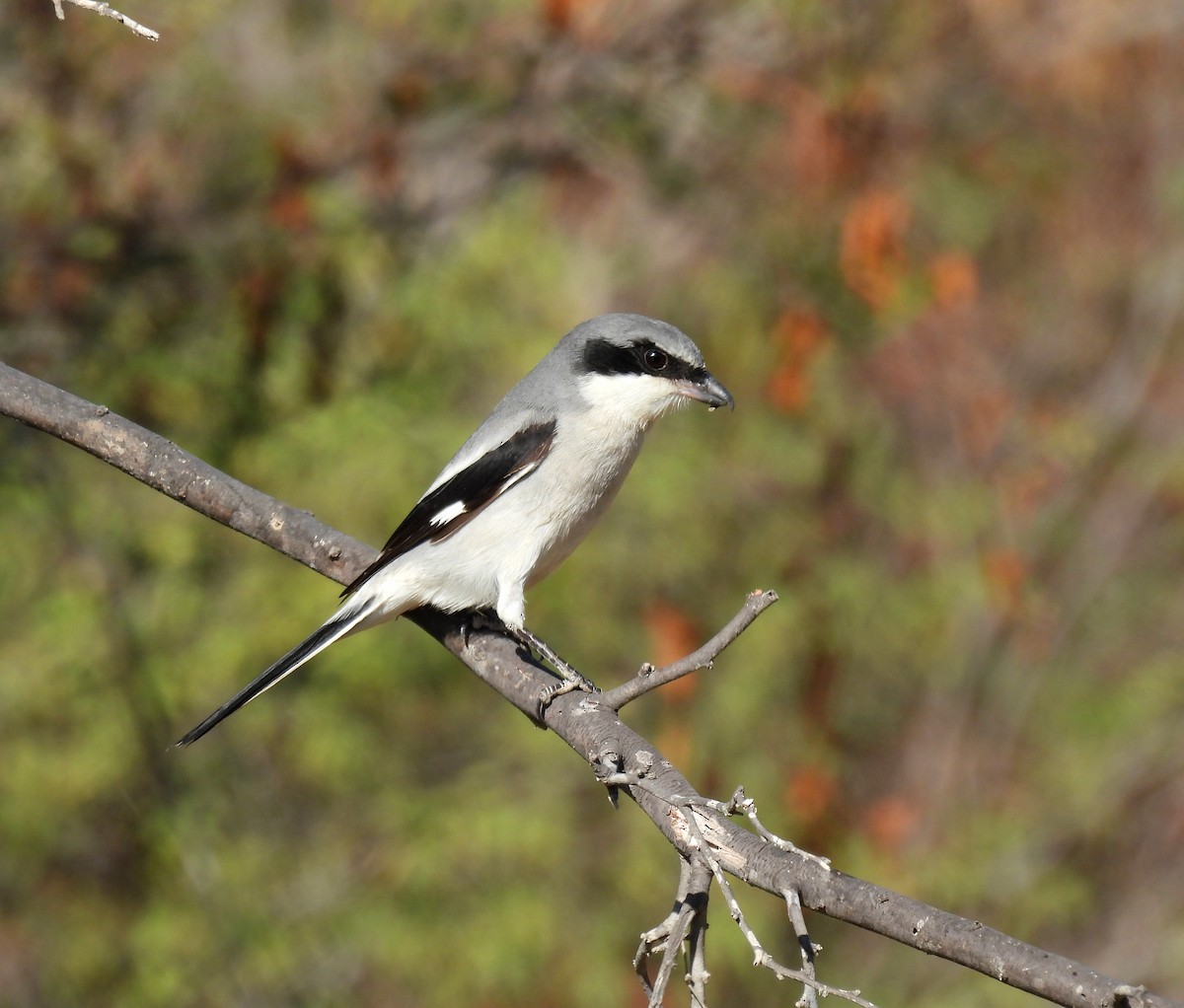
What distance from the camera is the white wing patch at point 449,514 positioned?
3.69 m

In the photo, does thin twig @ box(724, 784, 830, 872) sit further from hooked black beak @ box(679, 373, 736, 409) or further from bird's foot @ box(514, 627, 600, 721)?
hooked black beak @ box(679, 373, 736, 409)

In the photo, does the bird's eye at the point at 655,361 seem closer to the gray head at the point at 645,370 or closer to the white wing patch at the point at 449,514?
the gray head at the point at 645,370

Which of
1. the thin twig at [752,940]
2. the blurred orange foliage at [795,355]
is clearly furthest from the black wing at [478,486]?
the blurred orange foliage at [795,355]

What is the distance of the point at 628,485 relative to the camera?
5914 mm

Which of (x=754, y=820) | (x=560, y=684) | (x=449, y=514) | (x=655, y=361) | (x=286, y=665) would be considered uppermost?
(x=655, y=361)

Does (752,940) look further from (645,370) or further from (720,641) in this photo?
(645,370)

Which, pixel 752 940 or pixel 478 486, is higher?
pixel 478 486

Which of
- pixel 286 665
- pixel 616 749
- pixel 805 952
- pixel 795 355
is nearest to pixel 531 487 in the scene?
pixel 286 665

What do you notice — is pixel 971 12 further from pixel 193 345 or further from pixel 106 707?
pixel 106 707

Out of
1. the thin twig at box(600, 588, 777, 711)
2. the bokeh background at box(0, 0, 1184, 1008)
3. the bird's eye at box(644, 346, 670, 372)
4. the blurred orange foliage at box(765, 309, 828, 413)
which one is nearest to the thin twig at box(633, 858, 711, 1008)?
the thin twig at box(600, 588, 777, 711)

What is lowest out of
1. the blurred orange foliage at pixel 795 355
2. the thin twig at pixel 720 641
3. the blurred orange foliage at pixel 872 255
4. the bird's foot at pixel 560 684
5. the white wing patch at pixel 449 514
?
the thin twig at pixel 720 641

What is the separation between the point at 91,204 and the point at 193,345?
699 mm

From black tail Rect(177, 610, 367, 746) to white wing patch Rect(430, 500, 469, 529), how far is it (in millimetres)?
339

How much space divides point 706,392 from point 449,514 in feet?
2.66
